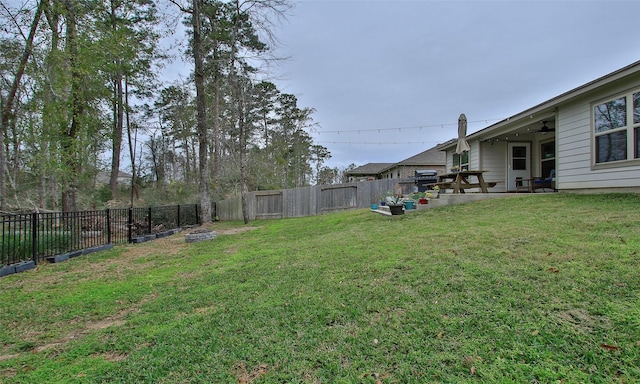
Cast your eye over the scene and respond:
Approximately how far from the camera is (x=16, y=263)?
4.89m

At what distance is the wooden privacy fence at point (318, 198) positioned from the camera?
43.0 feet

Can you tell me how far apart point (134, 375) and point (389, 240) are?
3726 millimetres

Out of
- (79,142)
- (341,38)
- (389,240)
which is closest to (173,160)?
(79,142)

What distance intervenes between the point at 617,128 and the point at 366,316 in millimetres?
7200

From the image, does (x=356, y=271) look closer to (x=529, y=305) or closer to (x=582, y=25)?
(x=529, y=305)

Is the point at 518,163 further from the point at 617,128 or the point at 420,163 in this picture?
the point at 420,163

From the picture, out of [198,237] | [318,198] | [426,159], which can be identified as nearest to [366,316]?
[198,237]

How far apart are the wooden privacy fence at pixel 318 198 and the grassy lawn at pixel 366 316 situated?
341 inches

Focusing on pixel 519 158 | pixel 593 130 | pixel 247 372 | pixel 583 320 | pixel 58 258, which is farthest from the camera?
pixel 519 158

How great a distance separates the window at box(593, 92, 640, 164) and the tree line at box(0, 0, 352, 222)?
31.7ft

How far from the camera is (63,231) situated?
614 cm

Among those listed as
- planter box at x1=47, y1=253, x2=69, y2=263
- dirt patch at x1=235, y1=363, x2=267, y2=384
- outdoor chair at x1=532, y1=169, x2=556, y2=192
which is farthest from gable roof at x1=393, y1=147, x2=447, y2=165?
dirt patch at x1=235, y1=363, x2=267, y2=384

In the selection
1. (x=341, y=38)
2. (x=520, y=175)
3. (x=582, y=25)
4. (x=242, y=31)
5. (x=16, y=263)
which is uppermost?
(x=242, y=31)

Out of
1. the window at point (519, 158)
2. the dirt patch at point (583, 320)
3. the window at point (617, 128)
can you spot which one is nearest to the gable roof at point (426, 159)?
the window at point (519, 158)
